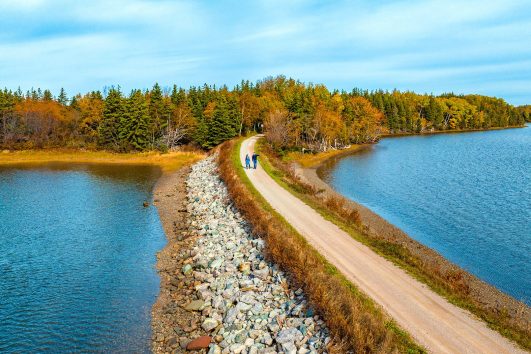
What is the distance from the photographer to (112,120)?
289 feet

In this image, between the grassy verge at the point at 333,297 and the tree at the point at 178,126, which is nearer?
the grassy verge at the point at 333,297

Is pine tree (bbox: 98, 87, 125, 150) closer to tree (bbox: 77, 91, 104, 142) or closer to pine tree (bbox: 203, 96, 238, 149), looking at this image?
tree (bbox: 77, 91, 104, 142)

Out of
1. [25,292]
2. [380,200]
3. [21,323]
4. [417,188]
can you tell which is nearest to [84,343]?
[21,323]

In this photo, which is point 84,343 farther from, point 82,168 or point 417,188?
point 82,168

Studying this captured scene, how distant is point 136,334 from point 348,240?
12.9 meters

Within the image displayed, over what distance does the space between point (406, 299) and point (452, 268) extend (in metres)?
9.92

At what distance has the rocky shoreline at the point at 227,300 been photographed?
54.5ft

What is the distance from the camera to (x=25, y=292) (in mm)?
23266

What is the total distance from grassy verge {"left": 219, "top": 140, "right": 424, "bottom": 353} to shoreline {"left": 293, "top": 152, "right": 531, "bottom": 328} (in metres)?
5.87

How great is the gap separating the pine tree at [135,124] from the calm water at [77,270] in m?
35.2

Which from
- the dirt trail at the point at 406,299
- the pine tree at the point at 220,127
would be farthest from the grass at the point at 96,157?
the dirt trail at the point at 406,299

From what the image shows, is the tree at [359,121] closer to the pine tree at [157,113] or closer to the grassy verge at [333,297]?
the pine tree at [157,113]

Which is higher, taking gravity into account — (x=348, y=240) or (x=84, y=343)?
(x=348, y=240)

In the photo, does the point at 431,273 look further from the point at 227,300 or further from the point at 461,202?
the point at 461,202
